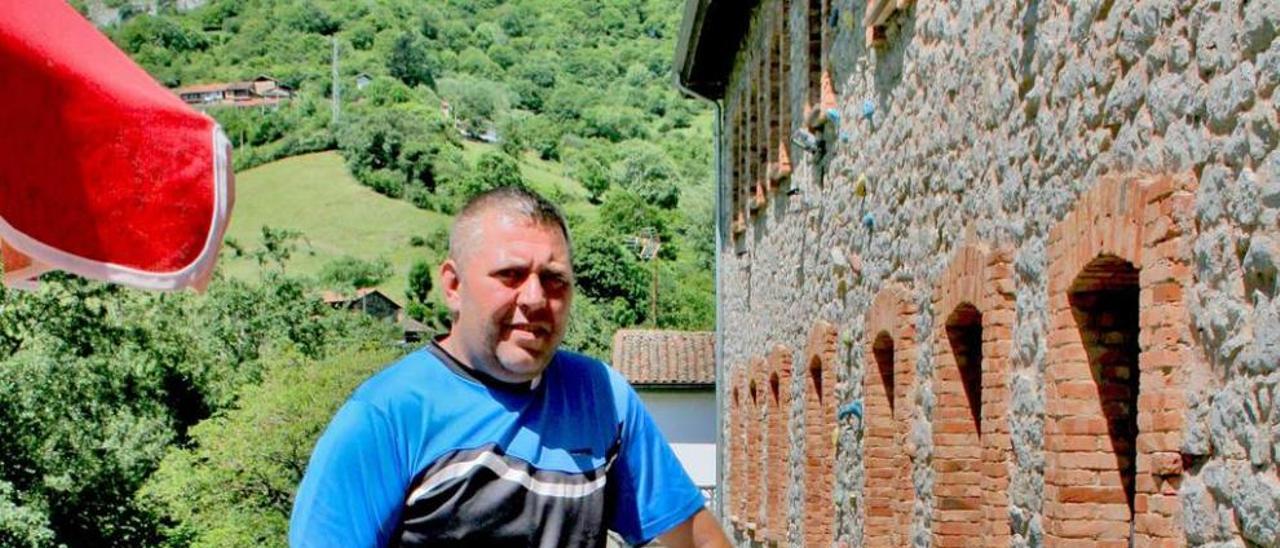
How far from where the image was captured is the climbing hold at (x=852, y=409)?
1130 cm

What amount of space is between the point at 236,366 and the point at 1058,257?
49.6m

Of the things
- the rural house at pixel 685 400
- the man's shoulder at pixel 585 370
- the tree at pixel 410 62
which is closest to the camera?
the man's shoulder at pixel 585 370

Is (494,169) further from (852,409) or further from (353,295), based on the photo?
(852,409)

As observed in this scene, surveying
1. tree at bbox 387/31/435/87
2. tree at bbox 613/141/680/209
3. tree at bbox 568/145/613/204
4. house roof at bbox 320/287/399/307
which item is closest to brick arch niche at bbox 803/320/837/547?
house roof at bbox 320/287/399/307

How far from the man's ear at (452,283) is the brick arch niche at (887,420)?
20.3 feet

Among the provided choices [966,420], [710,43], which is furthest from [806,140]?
[710,43]

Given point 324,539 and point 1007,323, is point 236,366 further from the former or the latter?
point 324,539

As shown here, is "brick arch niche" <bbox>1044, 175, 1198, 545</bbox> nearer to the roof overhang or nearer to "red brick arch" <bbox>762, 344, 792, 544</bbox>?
"red brick arch" <bbox>762, 344, 792, 544</bbox>

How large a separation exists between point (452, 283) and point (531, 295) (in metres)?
0.25

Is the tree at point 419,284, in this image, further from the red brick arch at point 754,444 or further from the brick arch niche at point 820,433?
the brick arch niche at point 820,433

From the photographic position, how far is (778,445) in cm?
1717

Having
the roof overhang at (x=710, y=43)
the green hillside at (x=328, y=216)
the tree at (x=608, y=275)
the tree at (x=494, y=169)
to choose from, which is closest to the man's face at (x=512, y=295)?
the roof overhang at (x=710, y=43)

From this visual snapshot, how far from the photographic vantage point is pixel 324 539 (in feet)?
11.1

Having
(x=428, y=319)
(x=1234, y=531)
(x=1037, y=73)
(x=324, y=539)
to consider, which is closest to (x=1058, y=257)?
(x=1037, y=73)
